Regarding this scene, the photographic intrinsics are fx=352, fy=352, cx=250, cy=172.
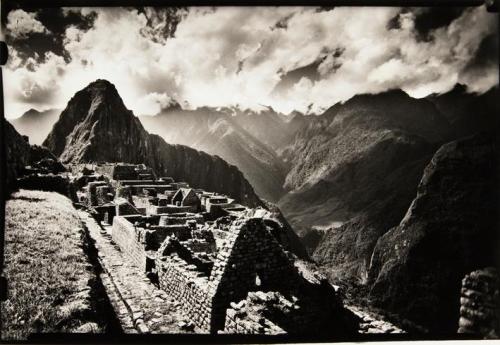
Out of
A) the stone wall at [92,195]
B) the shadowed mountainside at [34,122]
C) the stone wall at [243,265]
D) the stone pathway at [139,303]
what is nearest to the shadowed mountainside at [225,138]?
the shadowed mountainside at [34,122]

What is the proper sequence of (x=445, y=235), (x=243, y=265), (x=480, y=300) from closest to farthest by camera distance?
(x=480, y=300) → (x=243, y=265) → (x=445, y=235)

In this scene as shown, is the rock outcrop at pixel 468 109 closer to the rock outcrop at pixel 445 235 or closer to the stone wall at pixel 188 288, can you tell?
the rock outcrop at pixel 445 235

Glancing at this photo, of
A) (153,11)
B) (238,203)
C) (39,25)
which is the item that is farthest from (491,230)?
(238,203)

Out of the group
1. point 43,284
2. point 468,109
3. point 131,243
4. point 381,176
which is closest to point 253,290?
point 43,284

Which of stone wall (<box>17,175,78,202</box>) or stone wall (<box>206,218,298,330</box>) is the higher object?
stone wall (<box>17,175,78,202</box>)

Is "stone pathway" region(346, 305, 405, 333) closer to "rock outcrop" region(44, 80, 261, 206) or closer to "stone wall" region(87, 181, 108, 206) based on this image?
"rock outcrop" region(44, 80, 261, 206)

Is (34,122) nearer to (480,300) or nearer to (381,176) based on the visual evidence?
(381,176)

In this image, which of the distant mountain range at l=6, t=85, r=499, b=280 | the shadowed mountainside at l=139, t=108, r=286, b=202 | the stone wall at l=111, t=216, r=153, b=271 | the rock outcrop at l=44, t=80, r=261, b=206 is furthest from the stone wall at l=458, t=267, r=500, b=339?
the rock outcrop at l=44, t=80, r=261, b=206
